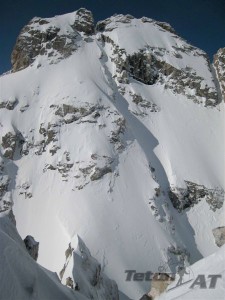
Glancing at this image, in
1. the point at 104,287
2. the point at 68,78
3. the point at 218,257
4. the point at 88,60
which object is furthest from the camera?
the point at 88,60

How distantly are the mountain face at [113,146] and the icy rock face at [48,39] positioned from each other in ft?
0.97

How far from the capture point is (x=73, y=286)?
26500 mm

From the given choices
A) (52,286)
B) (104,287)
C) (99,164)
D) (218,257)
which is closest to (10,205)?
(99,164)

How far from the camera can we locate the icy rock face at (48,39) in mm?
90125

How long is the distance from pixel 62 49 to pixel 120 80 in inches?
657

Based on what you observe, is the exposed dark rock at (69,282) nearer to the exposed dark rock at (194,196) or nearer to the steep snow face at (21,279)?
the steep snow face at (21,279)

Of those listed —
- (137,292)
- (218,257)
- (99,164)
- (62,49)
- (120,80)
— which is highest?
(218,257)

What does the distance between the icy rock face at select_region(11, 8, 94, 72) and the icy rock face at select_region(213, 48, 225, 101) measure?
32.8m

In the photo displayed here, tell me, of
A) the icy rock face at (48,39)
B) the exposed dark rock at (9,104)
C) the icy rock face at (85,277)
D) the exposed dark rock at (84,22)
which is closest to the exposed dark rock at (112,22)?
the exposed dark rock at (84,22)

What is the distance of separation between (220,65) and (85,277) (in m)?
76.4

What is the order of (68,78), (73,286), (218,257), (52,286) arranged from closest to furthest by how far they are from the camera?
(218,257) → (52,286) → (73,286) → (68,78)

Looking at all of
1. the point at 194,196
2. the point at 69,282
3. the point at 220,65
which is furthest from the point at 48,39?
the point at 69,282

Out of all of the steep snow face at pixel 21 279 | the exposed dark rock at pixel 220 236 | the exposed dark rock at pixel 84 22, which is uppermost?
the steep snow face at pixel 21 279

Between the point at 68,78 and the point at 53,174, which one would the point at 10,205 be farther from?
the point at 68,78
